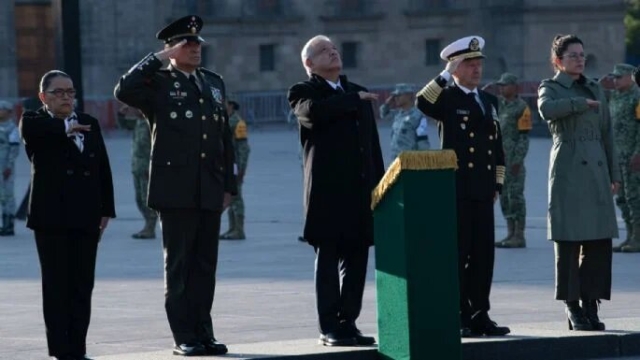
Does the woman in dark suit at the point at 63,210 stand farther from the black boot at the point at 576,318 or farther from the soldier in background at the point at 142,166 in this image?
the soldier in background at the point at 142,166

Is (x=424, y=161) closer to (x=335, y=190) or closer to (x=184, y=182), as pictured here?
(x=335, y=190)

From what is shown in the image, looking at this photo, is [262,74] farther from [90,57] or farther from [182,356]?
[182,356]

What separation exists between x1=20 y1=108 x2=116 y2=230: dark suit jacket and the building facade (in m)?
47.1

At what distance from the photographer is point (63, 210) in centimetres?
991

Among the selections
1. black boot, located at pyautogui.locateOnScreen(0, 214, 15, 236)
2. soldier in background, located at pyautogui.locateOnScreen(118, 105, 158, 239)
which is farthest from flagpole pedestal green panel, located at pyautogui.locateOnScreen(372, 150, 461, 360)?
black boot, located at pyautogui.locateOnScreen(0, 214, 15, 236)

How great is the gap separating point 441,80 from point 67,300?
2.70 m

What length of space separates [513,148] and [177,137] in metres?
8.80

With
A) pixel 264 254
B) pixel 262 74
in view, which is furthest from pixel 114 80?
pixel 264 254

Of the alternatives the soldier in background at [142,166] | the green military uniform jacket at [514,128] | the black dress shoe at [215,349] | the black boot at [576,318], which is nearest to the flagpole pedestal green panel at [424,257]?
the black dress shoe at [215,349]

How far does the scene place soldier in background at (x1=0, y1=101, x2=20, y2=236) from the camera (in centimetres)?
2120

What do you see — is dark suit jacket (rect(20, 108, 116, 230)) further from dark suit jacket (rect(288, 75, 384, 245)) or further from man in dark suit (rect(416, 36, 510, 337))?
man in dark suit (rect(416, 36, 510, 337))

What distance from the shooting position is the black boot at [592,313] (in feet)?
36.8

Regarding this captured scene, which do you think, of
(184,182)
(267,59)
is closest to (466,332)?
(184,182)

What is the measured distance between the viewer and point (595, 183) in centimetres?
1141
